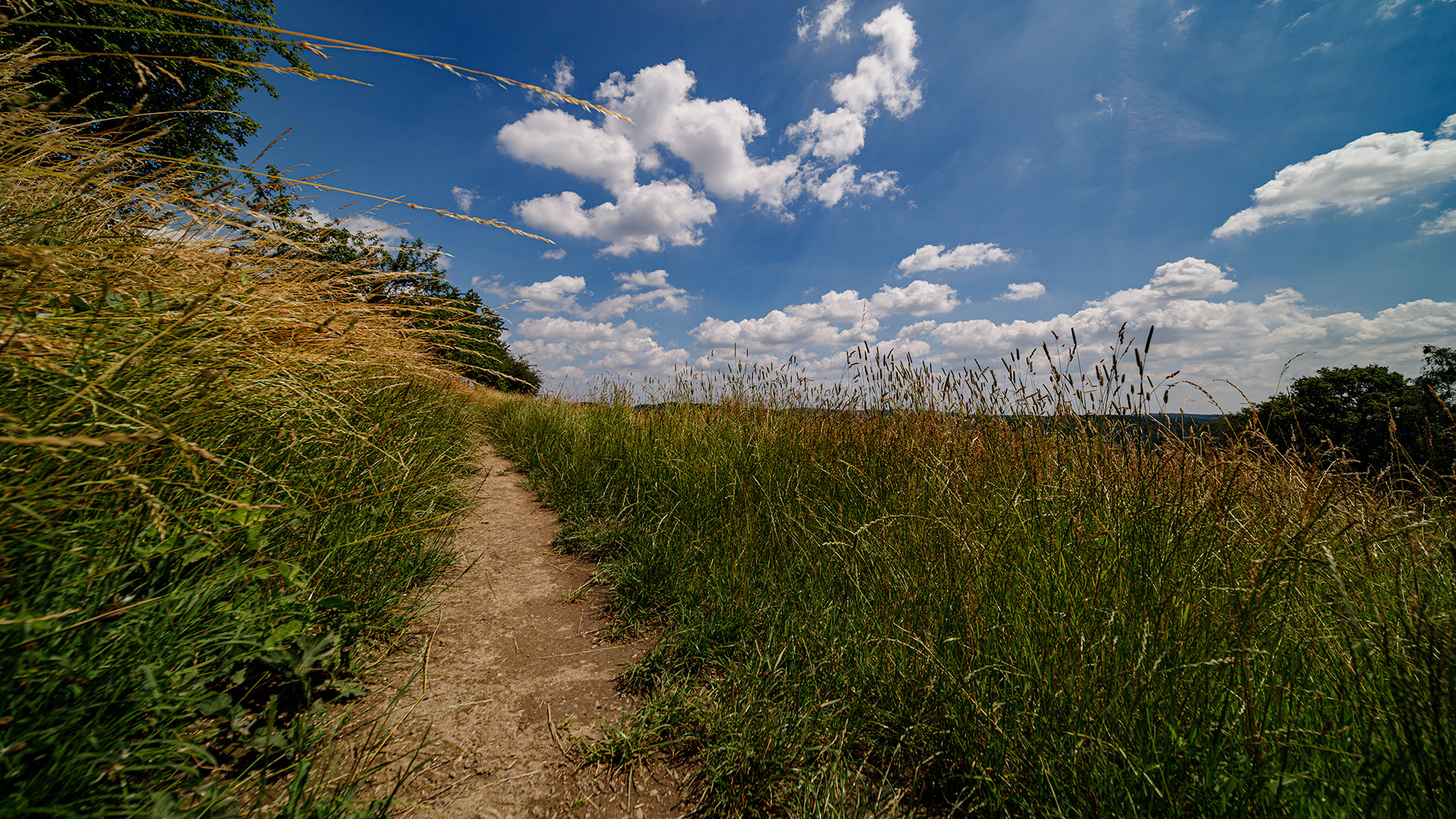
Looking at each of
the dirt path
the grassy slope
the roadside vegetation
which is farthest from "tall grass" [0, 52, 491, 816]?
the grassy slope

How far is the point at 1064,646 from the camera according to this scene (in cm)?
151

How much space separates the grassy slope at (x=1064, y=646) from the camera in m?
1.15

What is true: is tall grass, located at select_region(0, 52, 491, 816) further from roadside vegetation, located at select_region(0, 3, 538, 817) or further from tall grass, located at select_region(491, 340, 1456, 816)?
tall grass, located at select_region(491, 340, 1456, 816)

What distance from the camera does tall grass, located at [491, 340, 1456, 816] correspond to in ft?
3.78

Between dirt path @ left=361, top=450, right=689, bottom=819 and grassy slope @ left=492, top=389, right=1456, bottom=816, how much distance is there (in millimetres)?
162

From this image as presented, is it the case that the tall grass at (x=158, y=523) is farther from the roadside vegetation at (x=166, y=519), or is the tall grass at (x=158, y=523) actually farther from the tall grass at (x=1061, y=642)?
the tall grass at (x=1061, y=642)

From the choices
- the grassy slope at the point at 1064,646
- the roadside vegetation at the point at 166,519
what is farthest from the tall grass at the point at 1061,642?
the roadside vegetation at the point at 166,519

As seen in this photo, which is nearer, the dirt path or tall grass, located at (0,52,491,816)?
tall grass, located at (0,52,491,816)

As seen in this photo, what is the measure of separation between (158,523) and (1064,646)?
250 centimetres

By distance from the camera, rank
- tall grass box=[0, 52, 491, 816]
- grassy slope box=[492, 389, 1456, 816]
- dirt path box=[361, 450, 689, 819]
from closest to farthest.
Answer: tall grass box=[0, 52, 491, 816] < grassy slope box=[492, 389, 1456, 816] < dirt path box=[361, 450, 689, 819]

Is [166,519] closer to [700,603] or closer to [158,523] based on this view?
[158,523]

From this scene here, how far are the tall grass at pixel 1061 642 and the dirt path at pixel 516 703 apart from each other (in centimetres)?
16

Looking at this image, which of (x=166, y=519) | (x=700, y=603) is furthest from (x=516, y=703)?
(x=166, y=519)

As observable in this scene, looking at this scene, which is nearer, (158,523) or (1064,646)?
(158,523)
